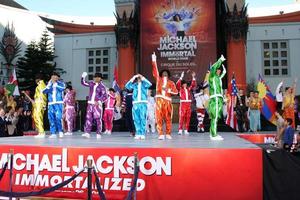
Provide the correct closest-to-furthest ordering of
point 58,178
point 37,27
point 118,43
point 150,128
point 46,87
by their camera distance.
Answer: point 58,178 → point 46,87 → point 150,128 → point 118,43 → point 37,27

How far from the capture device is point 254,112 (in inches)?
490

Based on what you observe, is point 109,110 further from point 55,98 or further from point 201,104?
point 201,104

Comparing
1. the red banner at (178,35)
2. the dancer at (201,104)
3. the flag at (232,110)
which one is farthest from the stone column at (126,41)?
the dancer at (201,104)

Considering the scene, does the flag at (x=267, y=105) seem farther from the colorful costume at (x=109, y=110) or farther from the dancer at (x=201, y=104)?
the colorful costume at (x=109, y=110)

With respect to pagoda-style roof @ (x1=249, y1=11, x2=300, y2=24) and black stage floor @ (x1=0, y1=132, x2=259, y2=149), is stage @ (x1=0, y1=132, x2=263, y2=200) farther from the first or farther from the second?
pagoda-style roof @ (x1=249, y1=11, x2=300, y2=24)

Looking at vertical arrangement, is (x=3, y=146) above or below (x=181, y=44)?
below

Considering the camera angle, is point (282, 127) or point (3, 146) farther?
point (282, 127)

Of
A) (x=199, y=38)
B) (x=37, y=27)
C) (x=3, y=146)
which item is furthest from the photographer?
(x=37, y=27)

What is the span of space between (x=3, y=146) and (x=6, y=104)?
9.27m

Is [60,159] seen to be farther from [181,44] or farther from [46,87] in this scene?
[181,44]

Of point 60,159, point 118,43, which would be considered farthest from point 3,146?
point 118,43

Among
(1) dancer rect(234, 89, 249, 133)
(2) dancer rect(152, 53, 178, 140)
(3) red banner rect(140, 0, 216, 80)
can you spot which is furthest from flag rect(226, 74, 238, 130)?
(3) red banner rect(140, 0, 216, 80)

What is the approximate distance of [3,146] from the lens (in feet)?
19.3

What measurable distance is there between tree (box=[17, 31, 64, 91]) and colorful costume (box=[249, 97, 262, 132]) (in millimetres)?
14143
